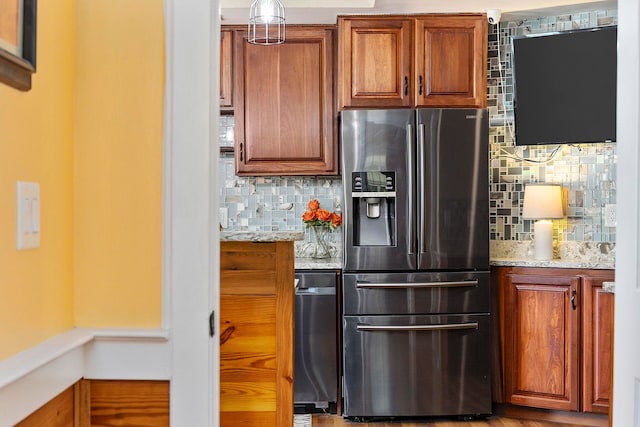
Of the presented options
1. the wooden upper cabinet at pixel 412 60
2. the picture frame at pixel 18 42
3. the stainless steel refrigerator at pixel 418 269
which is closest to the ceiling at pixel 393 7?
the wooden upper cabinet at pixel 412 60

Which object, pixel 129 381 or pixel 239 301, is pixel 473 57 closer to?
pixel 239 301

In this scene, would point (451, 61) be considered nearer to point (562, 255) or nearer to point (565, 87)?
point (565, 87)

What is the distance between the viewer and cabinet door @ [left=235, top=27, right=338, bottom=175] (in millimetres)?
3924

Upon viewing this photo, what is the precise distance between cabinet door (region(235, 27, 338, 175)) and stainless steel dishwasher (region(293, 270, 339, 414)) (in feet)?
2.67

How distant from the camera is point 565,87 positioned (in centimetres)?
392

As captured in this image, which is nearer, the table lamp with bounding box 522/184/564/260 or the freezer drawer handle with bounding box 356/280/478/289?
the freezer drawer handle with bounding box 356/280/478/289

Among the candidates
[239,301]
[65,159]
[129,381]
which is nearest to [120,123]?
[65,159]

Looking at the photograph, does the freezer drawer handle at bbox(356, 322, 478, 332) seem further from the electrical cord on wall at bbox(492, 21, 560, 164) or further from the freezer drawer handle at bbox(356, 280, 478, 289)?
the electrical cord on wall at bbox(492, 21, 560, 164)

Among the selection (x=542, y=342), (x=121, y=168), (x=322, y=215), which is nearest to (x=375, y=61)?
(x=322, y=215)

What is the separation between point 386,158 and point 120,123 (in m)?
2.48

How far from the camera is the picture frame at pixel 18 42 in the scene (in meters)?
0.95

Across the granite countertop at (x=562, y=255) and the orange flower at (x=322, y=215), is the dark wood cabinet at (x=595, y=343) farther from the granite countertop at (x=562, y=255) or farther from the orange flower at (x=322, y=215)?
the orange flower at (x=322, y=215)

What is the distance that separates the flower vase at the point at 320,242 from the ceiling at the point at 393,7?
1.30 m

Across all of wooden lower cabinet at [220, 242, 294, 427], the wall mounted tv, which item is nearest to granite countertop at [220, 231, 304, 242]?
wooden lower cabinet at [220, 242, 294, 427]
